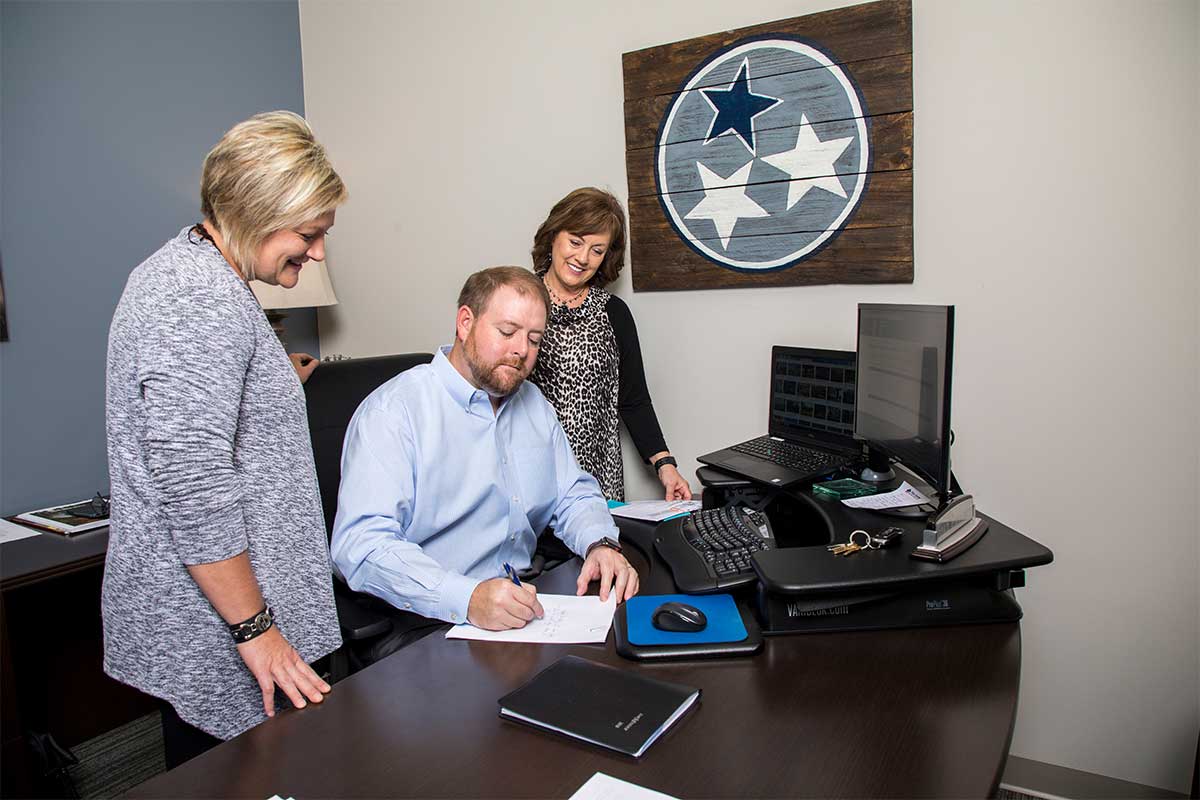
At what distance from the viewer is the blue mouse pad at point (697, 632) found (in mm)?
1235

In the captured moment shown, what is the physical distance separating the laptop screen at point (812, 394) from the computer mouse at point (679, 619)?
108 cm

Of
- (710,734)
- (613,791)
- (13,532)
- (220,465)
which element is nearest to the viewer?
(613,791)

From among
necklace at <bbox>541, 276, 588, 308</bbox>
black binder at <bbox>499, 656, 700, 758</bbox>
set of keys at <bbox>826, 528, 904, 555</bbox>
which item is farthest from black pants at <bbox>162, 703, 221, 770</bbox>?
necklace at <bbox>541, 276, 588, 308</bbox>

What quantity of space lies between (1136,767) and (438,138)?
303cm

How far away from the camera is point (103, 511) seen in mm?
2525

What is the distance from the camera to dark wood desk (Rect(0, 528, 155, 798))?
→ 2084 millimetres

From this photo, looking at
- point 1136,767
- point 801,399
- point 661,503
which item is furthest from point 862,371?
point 1136,767

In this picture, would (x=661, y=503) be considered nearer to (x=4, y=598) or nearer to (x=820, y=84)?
(x=820, y=84)

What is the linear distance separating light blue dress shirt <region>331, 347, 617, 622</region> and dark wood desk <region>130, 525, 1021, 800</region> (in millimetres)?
359

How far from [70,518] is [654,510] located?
182cm

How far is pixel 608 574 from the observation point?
1.50 meters

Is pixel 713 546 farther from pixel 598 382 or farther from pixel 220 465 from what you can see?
pixel 598 382

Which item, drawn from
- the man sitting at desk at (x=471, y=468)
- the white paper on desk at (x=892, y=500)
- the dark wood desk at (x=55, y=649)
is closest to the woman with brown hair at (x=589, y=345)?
the man sitting at desk at (x=471, y=468)

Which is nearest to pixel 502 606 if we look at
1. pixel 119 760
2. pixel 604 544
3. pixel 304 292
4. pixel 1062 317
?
pixel 604 544
